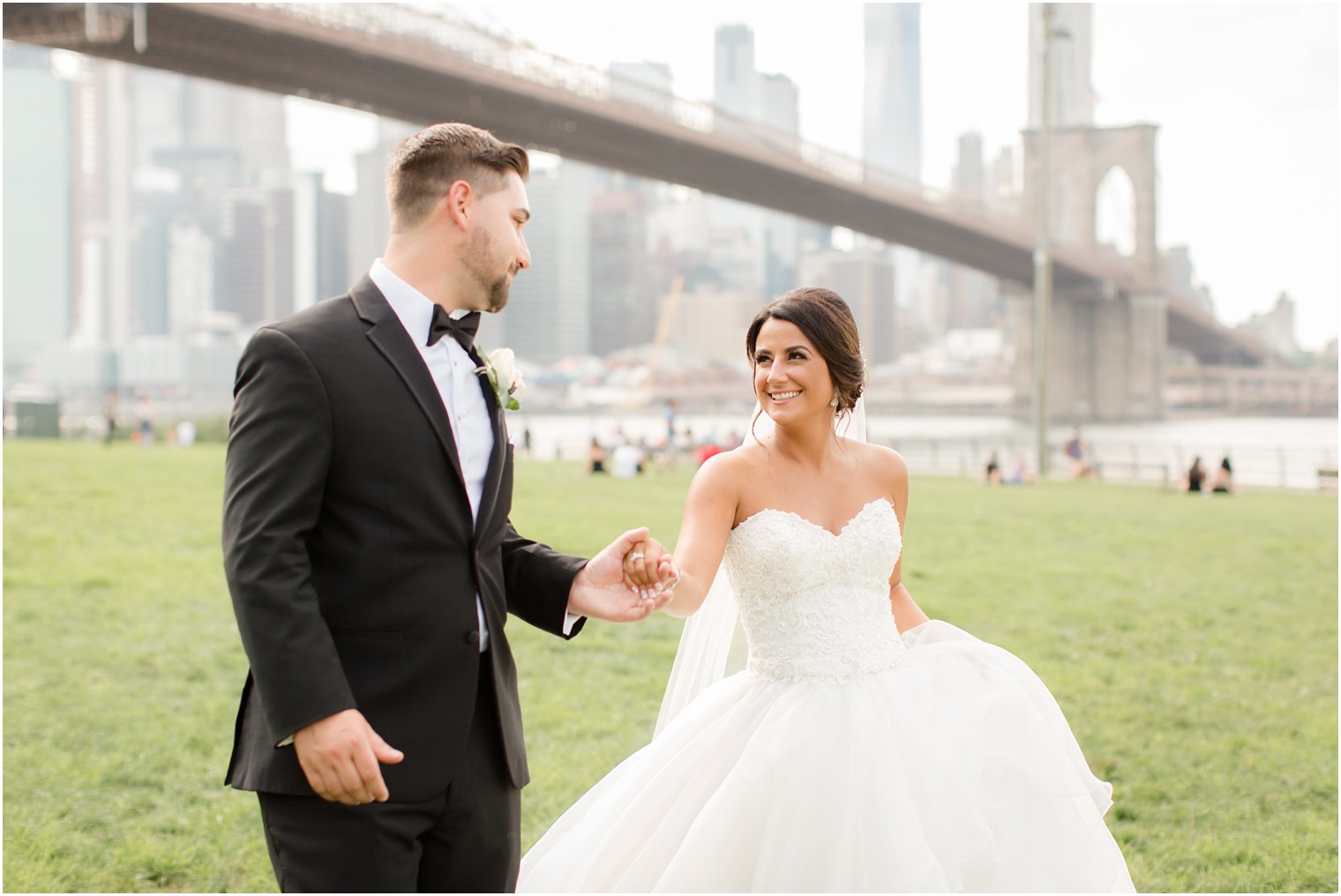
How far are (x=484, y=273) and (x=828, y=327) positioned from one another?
1054mm

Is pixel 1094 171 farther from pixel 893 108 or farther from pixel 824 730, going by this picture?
pixel 824 730

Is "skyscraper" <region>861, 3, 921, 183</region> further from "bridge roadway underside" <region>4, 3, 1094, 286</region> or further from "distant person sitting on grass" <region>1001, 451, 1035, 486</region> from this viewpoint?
"distant person sitting on grass" <region>1001, 451, 1035, 486</region>

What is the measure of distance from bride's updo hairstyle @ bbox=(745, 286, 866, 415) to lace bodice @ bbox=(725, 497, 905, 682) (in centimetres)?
36

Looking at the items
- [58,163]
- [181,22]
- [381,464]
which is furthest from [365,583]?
[58,163]

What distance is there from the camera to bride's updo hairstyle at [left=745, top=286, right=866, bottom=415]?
2.88 metres

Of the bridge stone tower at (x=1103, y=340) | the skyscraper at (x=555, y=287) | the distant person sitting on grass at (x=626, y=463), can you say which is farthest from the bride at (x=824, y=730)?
the skyscraper at (x=555, y=287)

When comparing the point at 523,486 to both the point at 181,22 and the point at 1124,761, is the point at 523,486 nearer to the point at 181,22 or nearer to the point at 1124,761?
the point at 1124,761

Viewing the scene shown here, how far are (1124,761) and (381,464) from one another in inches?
156

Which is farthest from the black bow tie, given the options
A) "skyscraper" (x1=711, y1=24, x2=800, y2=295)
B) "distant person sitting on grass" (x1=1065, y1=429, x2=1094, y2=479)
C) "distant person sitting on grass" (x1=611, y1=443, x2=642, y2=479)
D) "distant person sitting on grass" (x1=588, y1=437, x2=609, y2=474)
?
"skyscraper" (x1=711, y1=24, x2=800, y2=295)

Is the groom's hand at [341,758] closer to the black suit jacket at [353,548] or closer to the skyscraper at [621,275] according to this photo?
the black suit jacket at [353,548]

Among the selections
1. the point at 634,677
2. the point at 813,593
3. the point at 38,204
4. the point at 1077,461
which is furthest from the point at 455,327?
the point at 38,204

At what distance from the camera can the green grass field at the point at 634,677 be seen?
3.92 m

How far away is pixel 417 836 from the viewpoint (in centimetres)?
204

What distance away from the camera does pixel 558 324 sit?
2287 inches
